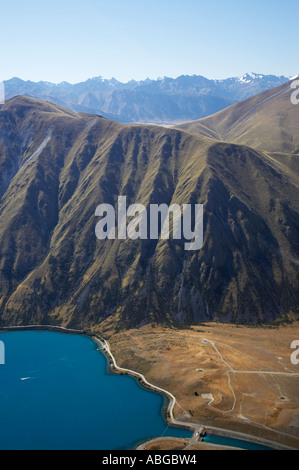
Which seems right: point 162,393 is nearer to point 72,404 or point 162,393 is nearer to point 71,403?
point 72,404

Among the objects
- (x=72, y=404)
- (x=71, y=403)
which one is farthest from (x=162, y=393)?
(x=71, y=403)

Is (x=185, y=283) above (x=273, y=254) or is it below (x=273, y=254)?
below

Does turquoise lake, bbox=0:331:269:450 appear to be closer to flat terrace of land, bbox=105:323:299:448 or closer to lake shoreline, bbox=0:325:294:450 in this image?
lake shoreline, bbox=0:325:294:450

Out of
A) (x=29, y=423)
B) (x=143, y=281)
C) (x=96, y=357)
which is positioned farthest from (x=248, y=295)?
(x=29, y=423)


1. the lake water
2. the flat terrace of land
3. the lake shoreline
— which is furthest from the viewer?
the flat terrace of land

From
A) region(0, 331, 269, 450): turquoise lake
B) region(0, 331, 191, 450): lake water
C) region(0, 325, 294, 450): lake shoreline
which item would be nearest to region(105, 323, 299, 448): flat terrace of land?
region(0, 325, 294, 450): lake shoreline
